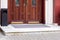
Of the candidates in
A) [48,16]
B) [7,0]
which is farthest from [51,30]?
[7,0]

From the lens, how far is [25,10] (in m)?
14.3

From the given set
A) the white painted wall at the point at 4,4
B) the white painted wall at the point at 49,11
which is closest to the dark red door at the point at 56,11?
the white painted wall at the point at 49,11

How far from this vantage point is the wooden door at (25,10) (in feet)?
46.2

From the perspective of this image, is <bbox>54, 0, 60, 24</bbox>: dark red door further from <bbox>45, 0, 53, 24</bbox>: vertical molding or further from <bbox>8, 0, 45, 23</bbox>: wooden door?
<bbox>8, 0, 45, 23</bbox>: wooden door

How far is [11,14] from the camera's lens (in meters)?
14.1

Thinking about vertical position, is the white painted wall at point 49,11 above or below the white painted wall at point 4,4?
below

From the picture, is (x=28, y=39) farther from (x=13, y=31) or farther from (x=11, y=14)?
(x=11, y=14)

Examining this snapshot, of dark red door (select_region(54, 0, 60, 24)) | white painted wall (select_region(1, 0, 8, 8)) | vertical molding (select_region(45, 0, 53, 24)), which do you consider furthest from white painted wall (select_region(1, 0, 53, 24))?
white painted wall (select_region(1, 0, 8, 8))

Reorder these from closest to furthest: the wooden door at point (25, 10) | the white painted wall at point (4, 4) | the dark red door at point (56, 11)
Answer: the white painted wall at point (4, 4) < the wooden door at point (25, 10) < the dark red door at point (56, 11)

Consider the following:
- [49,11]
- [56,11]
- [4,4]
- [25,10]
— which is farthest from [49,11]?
[4,4]

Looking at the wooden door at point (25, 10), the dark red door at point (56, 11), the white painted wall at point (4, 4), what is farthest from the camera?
the dark red door at point (56, 11)

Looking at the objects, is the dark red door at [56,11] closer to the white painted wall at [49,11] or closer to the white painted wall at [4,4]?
the white painted wall at [49,11]

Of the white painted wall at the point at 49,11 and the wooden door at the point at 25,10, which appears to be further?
the white painted wall at the point at 49,11

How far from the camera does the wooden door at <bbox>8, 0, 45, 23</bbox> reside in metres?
14.1
